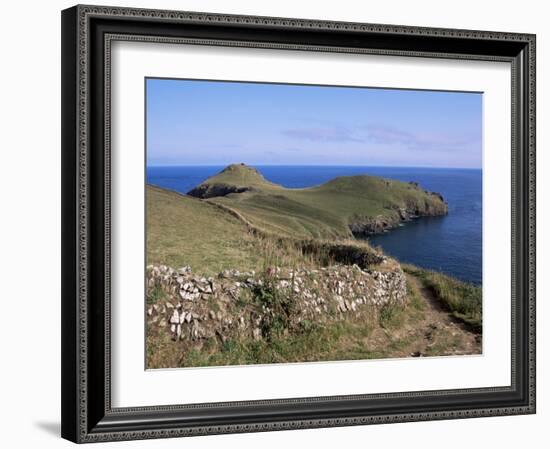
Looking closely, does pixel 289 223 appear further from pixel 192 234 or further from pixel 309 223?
pixel 192 234

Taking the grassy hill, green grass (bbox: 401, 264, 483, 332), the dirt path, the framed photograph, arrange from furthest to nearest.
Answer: green grass (bbox: 401, 264, 483, 332) → the dirt path → the grassy hill → the framed photograph

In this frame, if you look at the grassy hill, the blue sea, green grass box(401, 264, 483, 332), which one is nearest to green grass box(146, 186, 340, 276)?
the grassy hill

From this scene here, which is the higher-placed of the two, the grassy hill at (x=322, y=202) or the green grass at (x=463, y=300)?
the grassy hill at (x=322, y=202)

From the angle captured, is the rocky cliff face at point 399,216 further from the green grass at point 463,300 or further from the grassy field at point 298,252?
the green grass at point 463,300

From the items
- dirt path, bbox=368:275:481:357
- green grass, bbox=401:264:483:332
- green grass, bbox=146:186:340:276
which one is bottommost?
dirt path, bbox=368:275:481:357

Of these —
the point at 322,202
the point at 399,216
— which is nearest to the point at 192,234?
the point at 322,202

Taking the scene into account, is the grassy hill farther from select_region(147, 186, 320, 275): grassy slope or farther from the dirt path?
the dirt path

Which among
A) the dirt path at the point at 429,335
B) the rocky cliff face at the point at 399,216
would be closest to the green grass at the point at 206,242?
the rocky cliff face at the point at 399,216
